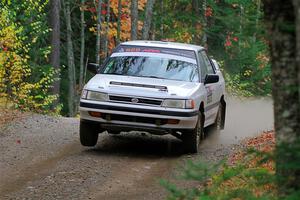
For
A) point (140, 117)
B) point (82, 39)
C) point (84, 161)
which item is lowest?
point (82, 39)

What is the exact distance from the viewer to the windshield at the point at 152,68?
41.9ft

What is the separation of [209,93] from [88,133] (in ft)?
8.51

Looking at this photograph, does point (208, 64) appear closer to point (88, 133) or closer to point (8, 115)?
point (88, 133)

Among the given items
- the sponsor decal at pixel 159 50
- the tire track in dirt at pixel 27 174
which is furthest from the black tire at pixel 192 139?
the tire track in dirt at pixel 27 174

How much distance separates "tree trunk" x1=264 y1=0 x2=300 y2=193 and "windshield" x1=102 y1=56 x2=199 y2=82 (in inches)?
319

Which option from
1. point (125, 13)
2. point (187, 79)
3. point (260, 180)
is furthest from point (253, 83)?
point (260, 180)

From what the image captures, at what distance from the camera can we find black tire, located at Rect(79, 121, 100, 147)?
12.3 m

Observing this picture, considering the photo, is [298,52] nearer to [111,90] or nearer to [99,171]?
[99,171]

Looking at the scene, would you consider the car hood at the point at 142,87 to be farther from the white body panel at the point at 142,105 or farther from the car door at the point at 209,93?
the car door at the point at 209,93

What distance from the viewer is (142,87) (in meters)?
11.8

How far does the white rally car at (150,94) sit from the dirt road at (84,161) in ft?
1.79

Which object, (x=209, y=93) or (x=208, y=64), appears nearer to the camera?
(x=209, y=93)

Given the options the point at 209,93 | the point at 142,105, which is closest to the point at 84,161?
the point at 142,105

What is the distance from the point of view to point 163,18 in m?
35.2
